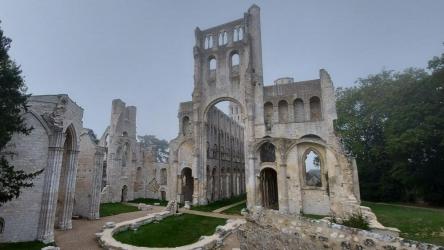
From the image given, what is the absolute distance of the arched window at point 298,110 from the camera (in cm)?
2419

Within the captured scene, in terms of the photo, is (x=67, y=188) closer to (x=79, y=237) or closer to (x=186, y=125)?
(x=79, y=237)

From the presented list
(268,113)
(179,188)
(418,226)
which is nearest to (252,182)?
(268,113)

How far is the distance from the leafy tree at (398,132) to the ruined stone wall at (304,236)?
66.4ft

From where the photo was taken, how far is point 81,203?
64.8 ft

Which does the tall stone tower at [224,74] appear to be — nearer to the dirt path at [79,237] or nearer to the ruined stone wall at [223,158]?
the ruined stone wall at [223,158]

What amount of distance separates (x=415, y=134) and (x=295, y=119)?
33.3 ft

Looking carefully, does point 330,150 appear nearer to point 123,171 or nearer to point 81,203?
point 81,203

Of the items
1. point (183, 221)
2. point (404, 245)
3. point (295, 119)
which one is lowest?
point (183, 221)

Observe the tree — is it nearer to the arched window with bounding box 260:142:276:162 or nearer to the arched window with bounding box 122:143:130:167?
the arched window with bounding box 260:142:276:162

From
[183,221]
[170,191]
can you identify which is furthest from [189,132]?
[183,221]

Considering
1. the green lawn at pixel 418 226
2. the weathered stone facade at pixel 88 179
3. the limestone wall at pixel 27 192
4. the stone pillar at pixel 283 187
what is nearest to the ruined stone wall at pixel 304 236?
the green lawn at pixel 418 226

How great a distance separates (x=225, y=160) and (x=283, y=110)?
14.6 m

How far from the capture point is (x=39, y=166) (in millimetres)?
12664

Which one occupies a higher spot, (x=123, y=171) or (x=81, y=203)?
(x=123, y=171)
